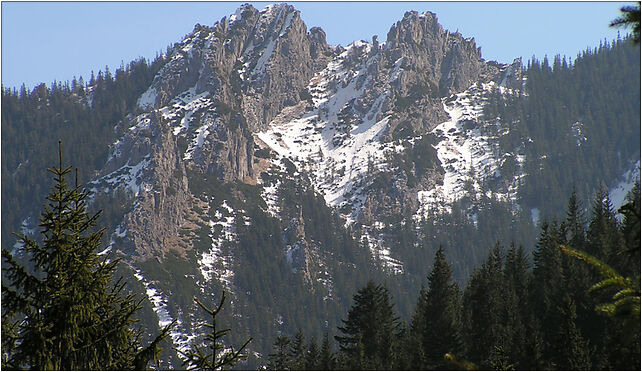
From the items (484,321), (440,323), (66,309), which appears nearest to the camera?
(66,309)

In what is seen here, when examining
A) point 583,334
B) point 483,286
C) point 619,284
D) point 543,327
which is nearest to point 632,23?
point 619,284

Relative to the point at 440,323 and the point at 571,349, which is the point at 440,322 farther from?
the point at 571,349

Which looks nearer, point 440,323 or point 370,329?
point 440,323

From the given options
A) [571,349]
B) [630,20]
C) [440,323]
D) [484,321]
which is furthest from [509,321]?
[630,20]

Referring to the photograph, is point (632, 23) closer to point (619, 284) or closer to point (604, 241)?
point (619, 284)

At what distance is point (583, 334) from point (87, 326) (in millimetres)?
61417

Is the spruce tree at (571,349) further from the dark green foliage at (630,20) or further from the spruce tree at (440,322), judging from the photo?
the dark green foliage at (630,20)

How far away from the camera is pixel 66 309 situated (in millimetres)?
20594

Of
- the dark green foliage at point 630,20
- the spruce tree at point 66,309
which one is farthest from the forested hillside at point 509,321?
the dark green foliage at point 630,20

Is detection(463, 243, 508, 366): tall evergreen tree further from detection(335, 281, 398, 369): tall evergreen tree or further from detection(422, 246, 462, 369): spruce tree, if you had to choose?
detection(335, 281, 398, 369): tall evergreen tree

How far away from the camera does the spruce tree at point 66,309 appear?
66.6 ft

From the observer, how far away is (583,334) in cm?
7525

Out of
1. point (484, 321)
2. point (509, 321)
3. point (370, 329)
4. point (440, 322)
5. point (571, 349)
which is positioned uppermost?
point (370, 329)

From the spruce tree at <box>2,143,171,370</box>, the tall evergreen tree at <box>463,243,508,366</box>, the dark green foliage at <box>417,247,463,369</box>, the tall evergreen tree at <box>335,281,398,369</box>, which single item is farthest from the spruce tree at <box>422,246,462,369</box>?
the spruce tree at <box>2,143,171,370</box>
